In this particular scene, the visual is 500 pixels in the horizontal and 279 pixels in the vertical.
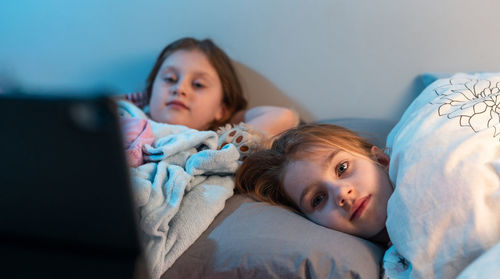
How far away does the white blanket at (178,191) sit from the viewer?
0.75m

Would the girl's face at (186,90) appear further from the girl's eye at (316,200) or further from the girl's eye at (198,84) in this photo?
the girl's eye at (316,200)

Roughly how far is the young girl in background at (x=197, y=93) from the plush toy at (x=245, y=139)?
172 millimetres

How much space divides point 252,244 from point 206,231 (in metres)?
0.12

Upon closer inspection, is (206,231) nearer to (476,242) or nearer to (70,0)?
(476,242)

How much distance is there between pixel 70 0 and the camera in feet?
5.48

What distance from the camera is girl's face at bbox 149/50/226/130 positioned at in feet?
4.72

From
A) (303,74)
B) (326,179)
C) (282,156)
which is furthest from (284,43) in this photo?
(326,179)

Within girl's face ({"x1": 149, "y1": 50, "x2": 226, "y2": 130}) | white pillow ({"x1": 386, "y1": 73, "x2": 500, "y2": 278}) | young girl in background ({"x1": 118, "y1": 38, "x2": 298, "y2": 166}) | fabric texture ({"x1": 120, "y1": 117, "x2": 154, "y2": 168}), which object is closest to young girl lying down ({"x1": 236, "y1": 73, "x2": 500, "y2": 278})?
white pillow ({"x1": 386, "y1": 73, "x2": 500, "y2": 278})

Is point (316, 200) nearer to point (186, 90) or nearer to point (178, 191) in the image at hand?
point (178, 191)

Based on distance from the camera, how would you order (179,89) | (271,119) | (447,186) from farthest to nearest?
(179,89), (271,119), (447,186)

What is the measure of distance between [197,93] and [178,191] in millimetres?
694

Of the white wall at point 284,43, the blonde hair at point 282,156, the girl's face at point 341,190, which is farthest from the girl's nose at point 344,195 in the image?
the white wall at point 284,43

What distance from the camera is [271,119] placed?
1.33 metres

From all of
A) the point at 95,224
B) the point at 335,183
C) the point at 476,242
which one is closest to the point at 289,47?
the point at 335,183
